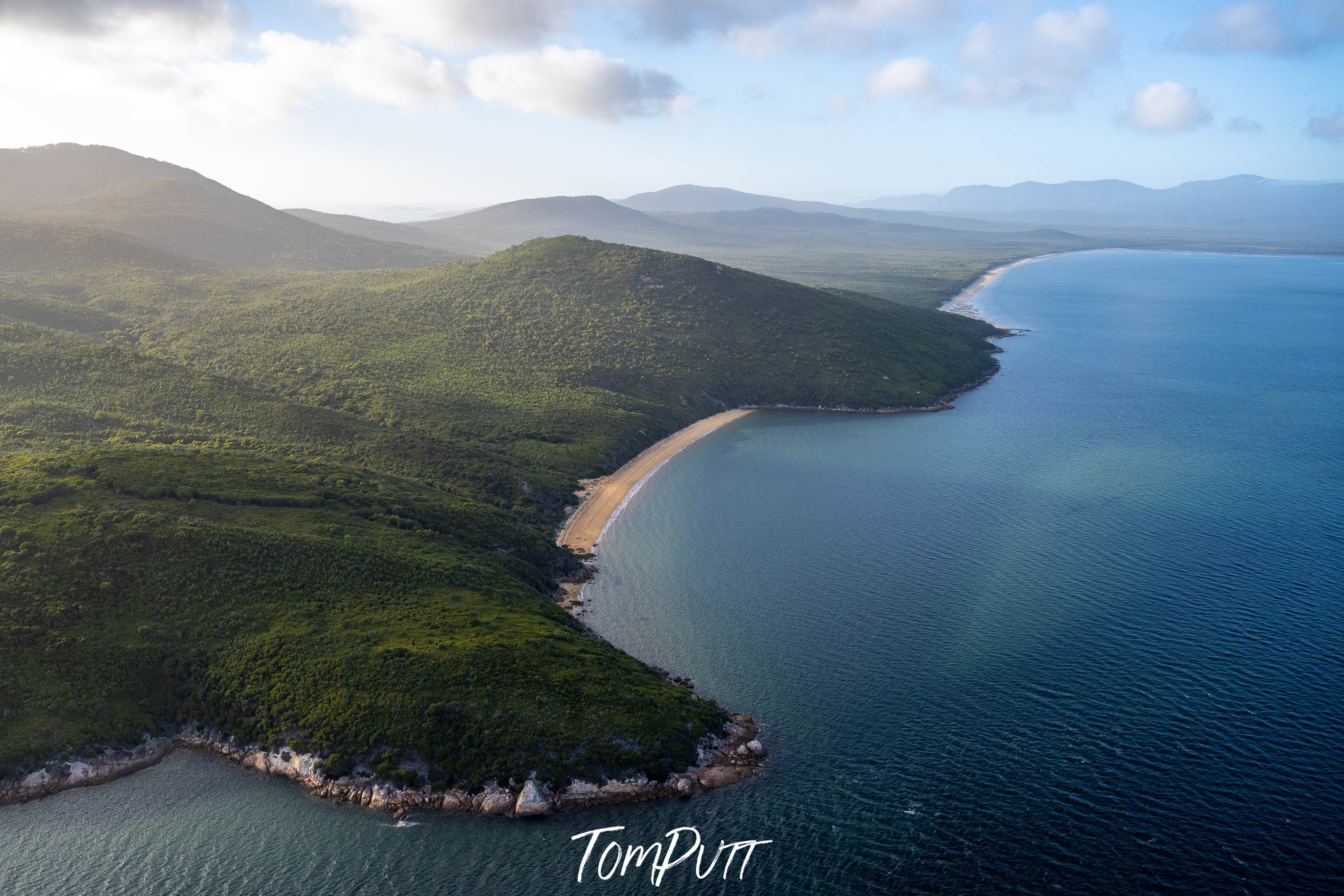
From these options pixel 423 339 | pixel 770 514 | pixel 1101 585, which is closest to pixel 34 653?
pixel 770 514

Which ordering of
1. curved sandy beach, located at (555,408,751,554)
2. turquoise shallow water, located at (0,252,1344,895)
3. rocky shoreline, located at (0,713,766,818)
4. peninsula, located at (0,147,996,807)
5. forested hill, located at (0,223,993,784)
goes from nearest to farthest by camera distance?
turquoise shallow water, located at (0,252,1344,895), rocky shoreline, located at (0,713,766,818), peninsula, located at (0,147,996,807), forested hill, located at (0,223,993,784), curved sandy beach, located at (555,408,751,554)

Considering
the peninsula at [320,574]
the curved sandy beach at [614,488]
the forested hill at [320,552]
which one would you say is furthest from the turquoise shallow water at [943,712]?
the forested hill at [320,552]

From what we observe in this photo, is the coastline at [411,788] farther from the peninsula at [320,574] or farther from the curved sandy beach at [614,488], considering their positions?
the curved sandy beach at [614,488]

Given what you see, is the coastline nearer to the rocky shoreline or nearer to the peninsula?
the rocky shoreline

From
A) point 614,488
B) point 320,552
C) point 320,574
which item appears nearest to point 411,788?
point 320,574

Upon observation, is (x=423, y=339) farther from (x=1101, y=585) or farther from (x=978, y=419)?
(x=1101, y=585)

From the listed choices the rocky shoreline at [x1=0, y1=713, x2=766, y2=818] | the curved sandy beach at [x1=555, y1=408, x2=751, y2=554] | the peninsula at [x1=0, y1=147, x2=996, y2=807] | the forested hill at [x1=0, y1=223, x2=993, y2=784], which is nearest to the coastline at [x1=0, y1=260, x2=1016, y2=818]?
the rocky shoreline at [x1=0, y1=713, x2=766, y2=818]
